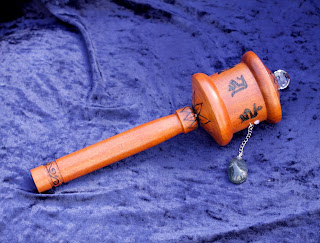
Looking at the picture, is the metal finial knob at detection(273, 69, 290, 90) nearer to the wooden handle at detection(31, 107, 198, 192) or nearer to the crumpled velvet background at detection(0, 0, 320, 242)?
the crumpled velvet background at detection(0, 0, 320, 242)

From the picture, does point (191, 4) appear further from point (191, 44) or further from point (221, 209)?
point (221, 209)

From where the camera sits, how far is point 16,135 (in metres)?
1.91

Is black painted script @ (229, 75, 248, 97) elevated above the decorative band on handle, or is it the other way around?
black painted script @ (229, 75, 248, 97)

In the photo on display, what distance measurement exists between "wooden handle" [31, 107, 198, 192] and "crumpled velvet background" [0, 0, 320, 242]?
0.08 meters

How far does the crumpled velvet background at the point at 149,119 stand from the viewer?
1610 millimetres

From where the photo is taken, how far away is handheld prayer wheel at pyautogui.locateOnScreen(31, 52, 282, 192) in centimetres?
167

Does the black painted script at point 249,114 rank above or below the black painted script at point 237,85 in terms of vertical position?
below

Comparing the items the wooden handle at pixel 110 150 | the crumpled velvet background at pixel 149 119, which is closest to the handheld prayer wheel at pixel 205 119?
the wooden handle at pixel 110 150

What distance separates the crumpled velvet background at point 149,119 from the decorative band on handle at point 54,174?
0.06m

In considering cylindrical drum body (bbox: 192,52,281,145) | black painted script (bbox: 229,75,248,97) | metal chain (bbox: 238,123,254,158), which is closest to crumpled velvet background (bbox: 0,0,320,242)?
metal chain (bbox: 238,123,254,158)

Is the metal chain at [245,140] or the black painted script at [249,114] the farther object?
the metal chain at [245,140]

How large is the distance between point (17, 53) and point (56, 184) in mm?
1001

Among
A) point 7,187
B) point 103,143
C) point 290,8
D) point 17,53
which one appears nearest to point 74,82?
point 17,53

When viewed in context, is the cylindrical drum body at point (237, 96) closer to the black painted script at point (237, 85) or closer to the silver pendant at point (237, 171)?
the black painted script at point (237, 85)
